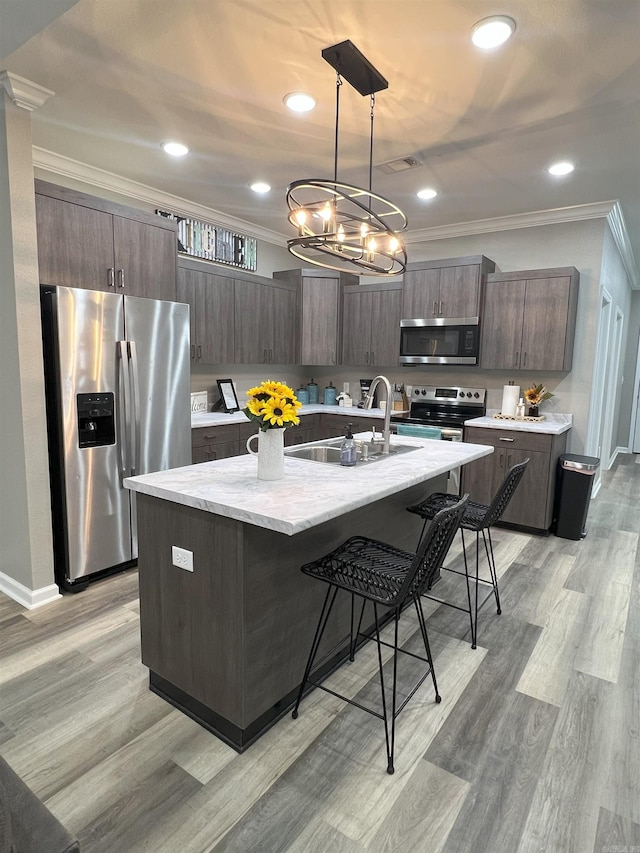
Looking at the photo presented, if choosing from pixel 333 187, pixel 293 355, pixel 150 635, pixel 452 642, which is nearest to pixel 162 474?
pixel 150 635

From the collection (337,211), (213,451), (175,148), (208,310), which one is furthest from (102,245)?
(213,451)

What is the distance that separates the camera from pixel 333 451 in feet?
9.52

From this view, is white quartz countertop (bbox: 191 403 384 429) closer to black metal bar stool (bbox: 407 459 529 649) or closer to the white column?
the white column

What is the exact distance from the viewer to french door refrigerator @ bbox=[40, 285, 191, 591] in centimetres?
285

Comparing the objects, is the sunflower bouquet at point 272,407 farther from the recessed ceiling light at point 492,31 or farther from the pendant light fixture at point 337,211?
the recessed ceiling light at point 492,31

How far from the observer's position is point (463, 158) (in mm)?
3301

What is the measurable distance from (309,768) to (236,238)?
181 inches

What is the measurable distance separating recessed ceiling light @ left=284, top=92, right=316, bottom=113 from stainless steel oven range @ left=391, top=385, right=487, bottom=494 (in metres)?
2.93

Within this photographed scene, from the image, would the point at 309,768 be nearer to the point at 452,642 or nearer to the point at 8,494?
the point at 452,642

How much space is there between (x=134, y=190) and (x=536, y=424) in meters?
3.91

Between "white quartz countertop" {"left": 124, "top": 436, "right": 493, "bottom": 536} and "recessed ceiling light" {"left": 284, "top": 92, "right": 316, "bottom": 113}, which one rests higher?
"recessed ceiling light" {"left": 284, "top": 92, "right": 316, "bottom": 113}

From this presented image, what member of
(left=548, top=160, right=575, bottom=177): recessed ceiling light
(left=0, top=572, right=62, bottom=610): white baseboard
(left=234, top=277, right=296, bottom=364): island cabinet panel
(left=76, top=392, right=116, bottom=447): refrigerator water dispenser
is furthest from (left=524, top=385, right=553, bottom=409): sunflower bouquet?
(left=0, top=572, right=62, bottom=610): white baseboard

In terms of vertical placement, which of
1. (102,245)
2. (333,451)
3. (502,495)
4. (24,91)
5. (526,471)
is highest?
(24,91)

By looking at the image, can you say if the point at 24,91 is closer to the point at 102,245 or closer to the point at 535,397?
the point at 102,245
